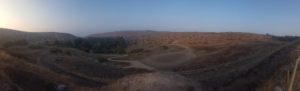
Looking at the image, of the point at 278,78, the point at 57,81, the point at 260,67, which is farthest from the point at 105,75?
the point at 278,78

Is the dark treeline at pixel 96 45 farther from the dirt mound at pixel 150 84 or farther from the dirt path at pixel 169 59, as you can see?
the dirt mound at pixel 150 84

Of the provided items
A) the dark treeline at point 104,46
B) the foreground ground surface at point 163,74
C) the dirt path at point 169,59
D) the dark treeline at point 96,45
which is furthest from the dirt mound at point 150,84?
the dark treeline at point 104,46

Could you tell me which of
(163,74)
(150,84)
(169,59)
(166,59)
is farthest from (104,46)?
(150,84)

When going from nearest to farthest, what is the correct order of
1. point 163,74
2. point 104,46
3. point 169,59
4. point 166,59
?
point 163,74 < point 169,59 < point 166,59 < point 104,46

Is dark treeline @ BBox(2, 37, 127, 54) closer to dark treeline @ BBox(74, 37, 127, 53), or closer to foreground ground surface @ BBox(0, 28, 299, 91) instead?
dark treeline @ BBox(74, 37, 127, 53)

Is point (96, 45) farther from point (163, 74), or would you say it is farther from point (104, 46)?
point (163, 74)

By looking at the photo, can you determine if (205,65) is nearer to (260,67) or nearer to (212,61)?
(212,61)

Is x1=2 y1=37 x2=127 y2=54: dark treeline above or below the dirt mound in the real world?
below

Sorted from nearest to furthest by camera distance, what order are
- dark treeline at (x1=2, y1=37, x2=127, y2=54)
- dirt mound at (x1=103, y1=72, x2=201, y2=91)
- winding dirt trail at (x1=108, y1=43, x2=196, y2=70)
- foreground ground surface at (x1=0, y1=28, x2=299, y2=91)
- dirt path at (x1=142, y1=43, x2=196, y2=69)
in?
dirt mound at (x1=103, y1=72, x2=201, y2=91)
foreground ground surface at (x1=0, y1=28, x2=299, y2=91)
winding dirt trail at (x1=108, y1=43, x2=196, y2=70)
dirt path at (x1=142, y1=43, x2=196, y2=69)
dark treeline at (x1=2, y1=37, x2=127, y2=54)

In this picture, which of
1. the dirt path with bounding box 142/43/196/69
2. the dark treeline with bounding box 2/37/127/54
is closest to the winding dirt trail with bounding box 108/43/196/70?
the dirt path with bounding box 142/43/196/69

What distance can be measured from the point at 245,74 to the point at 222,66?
493 inches

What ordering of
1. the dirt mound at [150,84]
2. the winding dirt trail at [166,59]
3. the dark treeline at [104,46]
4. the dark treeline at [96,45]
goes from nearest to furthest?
the dirt mound at [150,84], the winding dirt trail at [166,59], the dark treeline at [104,46], the dark treeline at [96,45]

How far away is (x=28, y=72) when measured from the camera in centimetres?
3166

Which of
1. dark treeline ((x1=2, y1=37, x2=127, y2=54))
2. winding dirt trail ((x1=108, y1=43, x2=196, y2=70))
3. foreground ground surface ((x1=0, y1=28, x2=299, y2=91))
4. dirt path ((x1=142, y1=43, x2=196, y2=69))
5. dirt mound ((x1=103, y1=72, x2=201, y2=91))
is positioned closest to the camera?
dirt mound ((x1=103, y1=72, x2=201, y2=91))
